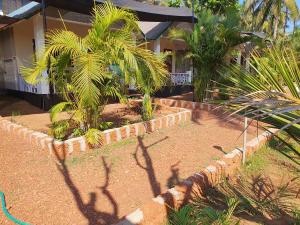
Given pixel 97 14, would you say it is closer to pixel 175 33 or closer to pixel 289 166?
pixel 289 166

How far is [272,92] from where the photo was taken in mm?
1624

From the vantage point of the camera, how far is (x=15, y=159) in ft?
14.8

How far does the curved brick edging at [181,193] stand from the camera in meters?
2.76

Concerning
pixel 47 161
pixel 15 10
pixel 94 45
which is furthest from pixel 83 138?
pixel 15 10

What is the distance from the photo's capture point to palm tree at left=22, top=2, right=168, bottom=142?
438cm

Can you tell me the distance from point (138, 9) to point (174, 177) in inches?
260

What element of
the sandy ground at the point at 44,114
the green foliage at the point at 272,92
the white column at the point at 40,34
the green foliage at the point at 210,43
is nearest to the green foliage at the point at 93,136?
the sandy ground at the point at 44,114

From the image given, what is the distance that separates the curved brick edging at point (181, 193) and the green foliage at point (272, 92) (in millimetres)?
310

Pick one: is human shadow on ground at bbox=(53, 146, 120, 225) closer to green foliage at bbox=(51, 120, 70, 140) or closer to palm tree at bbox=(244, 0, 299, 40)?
green foliage at bbox=(51, 120, 70, 140)

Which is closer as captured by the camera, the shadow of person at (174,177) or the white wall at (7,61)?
the shadow of person at (174,177)

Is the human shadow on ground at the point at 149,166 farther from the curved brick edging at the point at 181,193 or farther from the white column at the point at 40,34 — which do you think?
the white column at the point at 40,34

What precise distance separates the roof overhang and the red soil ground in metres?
4.10

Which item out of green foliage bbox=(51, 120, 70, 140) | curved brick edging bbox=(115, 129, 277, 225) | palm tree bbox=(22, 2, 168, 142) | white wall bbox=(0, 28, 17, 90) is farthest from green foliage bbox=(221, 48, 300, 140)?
white wall bbox=(0, 28, 17, 90)

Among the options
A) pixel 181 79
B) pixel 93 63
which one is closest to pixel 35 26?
pixel 93 63
